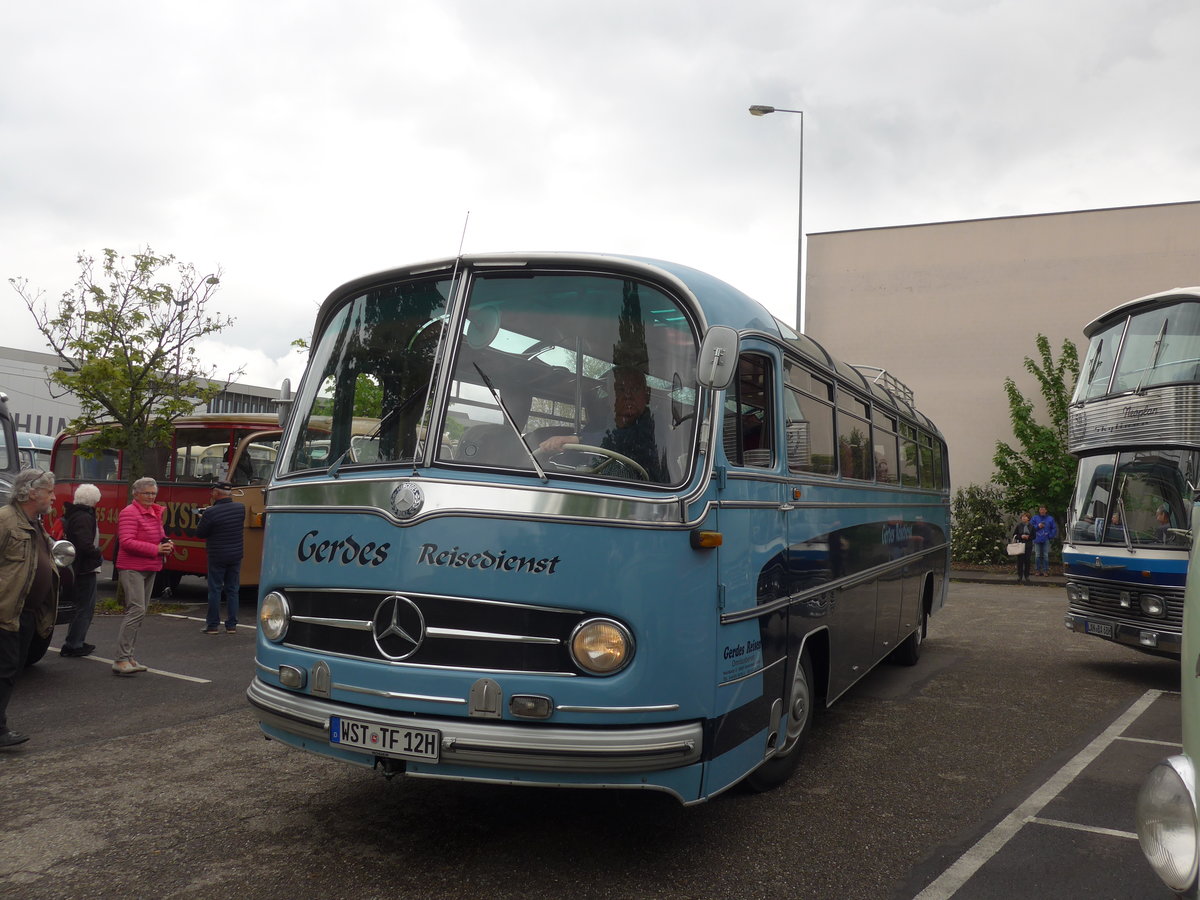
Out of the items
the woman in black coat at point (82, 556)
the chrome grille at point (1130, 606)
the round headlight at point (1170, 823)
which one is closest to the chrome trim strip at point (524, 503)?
the round headlight at point (1170, 823)

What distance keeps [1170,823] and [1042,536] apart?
23.9m

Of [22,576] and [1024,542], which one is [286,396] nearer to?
[22,576]

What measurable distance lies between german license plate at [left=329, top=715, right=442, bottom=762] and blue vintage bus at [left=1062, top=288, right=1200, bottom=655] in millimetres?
8047

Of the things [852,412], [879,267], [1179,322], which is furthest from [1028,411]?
[852,412]

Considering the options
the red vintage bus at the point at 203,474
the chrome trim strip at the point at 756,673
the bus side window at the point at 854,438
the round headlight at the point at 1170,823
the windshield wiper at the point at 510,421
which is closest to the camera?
the round headlight at the point at 1170,823

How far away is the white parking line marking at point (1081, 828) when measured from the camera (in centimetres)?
496

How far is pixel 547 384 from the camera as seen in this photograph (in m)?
4.33

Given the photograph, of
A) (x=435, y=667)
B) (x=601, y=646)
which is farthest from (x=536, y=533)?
(x=435, y=667)

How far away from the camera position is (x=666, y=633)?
13.1 ft

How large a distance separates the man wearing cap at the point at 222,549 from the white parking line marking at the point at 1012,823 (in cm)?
892

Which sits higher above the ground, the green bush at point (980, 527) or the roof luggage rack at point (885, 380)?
the roof luggage rack at point (885, 380)

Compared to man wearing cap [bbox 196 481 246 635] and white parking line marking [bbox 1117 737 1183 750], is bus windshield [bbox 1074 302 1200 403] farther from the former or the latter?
man wearing cap [bbox 196 481 246 635]

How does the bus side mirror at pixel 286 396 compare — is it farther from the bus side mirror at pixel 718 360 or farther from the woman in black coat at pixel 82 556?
the woman in black coat at pixel 82 556

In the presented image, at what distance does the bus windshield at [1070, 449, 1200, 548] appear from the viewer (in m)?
9.58
